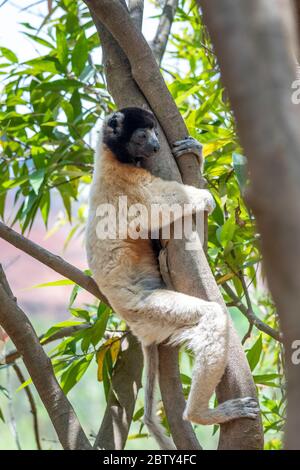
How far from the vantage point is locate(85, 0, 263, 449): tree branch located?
11.1 ft

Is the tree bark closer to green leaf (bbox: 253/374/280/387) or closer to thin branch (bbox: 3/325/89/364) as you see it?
green leaf (bbox: 253/374/280/387)

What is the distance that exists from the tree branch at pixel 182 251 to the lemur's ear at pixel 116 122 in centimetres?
24

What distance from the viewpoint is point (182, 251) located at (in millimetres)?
3627

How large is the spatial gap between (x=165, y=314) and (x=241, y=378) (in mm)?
641

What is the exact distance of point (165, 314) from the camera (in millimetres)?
3879

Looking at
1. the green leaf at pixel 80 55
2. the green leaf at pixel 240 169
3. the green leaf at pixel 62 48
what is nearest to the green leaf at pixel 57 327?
the green leaf at pixel 240 169

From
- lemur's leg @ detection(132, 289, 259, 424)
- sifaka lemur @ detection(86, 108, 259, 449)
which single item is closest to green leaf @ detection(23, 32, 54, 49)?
sifaka lemur @ detection(86, 108, 259, 449)

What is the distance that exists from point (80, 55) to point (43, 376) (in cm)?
289

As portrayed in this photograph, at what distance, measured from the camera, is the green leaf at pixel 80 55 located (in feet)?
17.6

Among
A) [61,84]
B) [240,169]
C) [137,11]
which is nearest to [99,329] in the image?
[240,169]

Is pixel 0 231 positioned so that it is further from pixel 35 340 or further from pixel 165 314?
pixel 165 314

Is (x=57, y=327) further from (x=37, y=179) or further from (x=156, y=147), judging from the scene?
(x=156, y=147)
